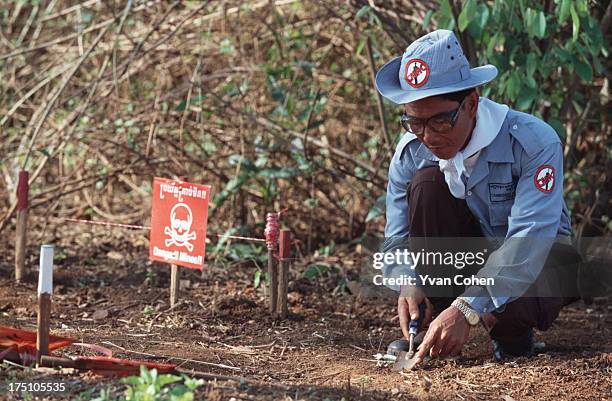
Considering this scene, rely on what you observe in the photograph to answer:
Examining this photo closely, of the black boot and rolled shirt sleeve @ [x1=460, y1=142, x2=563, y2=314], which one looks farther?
the black boot

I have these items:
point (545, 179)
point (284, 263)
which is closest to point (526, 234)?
point (545, 179)

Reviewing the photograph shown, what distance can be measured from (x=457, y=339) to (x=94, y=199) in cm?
364

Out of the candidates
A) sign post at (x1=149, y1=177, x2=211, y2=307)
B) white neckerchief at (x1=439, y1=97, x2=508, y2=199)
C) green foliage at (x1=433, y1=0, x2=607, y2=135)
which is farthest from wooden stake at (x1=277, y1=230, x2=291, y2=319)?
green foliage at (x1=433, y1=0, x2=607, y2=135)

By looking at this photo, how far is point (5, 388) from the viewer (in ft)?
8.13

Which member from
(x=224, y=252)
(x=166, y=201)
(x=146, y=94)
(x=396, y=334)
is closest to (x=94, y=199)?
(x=146, y=94)

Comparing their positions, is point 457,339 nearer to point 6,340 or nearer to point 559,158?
point 559,158

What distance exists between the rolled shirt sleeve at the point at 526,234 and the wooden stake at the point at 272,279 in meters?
1.00

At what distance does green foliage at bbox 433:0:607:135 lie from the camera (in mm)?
3723

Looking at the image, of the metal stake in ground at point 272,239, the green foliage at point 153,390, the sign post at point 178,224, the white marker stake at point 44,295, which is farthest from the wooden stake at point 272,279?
the green foliage at point 153,390

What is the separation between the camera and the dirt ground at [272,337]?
2805 mm

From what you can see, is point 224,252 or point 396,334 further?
point 224,252

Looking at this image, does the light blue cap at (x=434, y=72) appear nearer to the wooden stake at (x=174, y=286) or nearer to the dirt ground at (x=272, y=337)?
the dirt ground at (x=272, y=337)

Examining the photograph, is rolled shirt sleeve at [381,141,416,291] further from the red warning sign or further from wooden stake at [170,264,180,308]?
wooden stake at [170,264,180,308]

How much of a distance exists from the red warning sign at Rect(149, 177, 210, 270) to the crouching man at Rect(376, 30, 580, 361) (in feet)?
2.53
